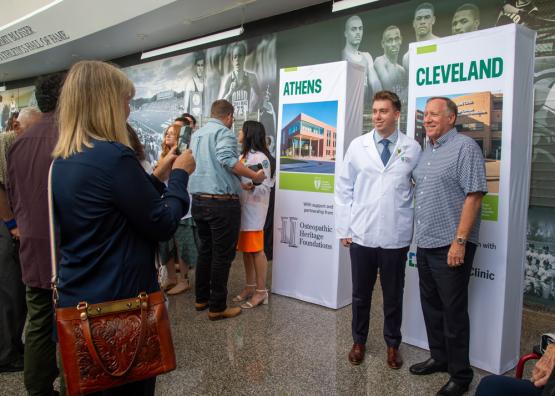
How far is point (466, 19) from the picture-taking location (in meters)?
4.39

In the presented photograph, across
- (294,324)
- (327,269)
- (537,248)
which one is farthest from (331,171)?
(537,248)

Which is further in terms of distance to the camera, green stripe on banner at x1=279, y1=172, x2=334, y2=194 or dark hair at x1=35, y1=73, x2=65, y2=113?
green stripe on banner at x1=279, y1=172, x2=334, y2=194

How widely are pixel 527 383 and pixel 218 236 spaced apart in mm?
2368

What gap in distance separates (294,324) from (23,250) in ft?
6.90

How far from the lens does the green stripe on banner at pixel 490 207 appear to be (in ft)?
8.55

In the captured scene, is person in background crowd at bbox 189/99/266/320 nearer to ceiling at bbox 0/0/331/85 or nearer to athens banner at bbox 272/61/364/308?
athens banner at bbox 272/61/364/308

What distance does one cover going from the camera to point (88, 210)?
50.4 inches

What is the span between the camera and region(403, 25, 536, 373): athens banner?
2.56 meters

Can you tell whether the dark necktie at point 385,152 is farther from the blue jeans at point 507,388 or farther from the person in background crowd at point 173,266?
the person in background crowd at point 173,266

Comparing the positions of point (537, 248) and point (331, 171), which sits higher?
point (331, 171)

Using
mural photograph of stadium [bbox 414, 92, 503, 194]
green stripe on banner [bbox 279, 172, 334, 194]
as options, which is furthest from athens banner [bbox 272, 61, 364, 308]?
mural photograph of stadium [bbox 414, 92, 503, 194]

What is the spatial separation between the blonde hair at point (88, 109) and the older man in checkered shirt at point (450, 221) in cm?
180

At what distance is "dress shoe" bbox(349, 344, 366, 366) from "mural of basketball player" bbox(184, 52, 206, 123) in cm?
577

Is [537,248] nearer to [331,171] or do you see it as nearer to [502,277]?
[502,277]
